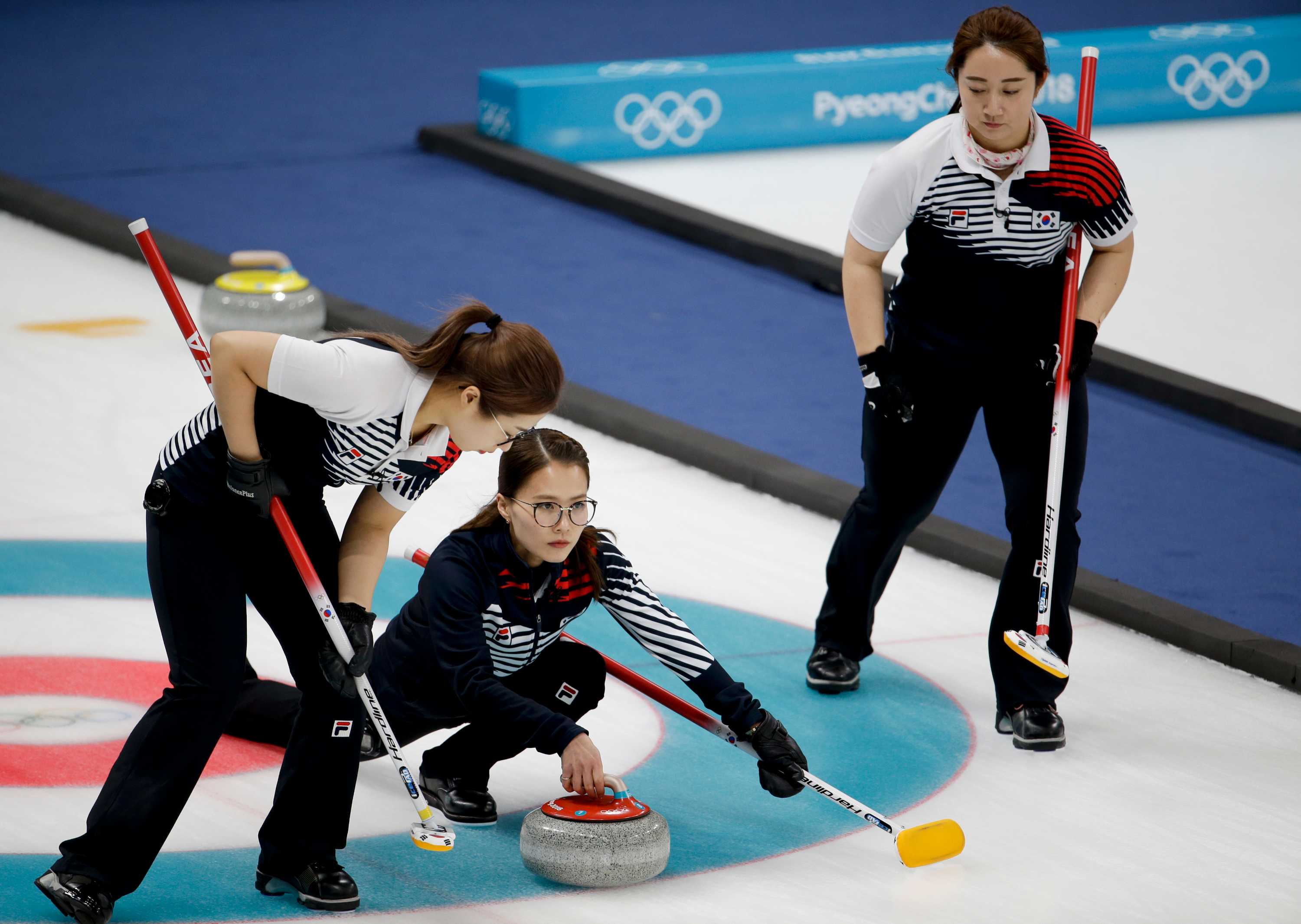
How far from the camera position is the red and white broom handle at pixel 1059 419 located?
418 centimetres

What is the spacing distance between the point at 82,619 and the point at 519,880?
182 centimetres

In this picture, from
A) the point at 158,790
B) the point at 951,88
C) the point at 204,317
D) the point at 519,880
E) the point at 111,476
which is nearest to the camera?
the point at 158,790

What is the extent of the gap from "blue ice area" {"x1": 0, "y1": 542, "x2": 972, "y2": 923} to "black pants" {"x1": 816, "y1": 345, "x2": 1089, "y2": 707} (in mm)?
258

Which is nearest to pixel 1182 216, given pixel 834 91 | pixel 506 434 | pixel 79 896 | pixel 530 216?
pixel 834 91

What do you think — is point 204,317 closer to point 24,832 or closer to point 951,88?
point 24,832

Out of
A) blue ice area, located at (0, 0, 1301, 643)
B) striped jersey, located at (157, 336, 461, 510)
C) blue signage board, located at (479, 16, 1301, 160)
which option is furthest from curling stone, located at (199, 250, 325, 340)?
striped jersey, located at (157, 336, 461, 510)

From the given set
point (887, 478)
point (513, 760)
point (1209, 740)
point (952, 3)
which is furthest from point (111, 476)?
point (952, 3)

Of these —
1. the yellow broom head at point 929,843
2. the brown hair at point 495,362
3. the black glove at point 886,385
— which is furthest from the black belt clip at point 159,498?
the black glove at point 886,385

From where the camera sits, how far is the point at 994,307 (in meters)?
4.23

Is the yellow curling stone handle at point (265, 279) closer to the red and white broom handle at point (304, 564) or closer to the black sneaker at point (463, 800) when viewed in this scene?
the black sneaker at point (463, 800)

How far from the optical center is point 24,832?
144 inches

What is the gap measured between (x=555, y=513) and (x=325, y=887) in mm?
799

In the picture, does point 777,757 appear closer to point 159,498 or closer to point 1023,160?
point 159,498

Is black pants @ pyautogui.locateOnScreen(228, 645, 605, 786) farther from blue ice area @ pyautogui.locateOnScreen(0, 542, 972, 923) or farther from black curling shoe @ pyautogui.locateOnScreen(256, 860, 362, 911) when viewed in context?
black curling shoe @ pyautogui.locateOnScreen(256, 860, 362, 911)
